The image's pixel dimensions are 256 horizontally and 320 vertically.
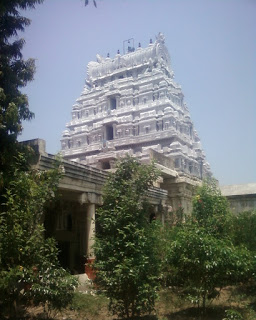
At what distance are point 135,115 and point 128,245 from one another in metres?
43.8

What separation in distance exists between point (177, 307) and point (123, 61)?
1998 inches

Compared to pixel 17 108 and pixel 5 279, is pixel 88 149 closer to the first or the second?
pixel 17 108

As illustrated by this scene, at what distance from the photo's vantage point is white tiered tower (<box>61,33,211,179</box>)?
47031 millimetres

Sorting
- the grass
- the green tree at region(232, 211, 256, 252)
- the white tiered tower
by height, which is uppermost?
the white tiered tower

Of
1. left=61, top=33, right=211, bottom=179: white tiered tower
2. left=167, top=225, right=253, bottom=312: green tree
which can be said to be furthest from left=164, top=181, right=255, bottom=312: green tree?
left=61, top=33, right=211, bottom=179: white tiered tower

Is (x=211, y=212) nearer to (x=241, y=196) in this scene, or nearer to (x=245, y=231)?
(x=245, y=231)

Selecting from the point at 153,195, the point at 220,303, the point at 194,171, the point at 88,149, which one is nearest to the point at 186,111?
the point at 194,171

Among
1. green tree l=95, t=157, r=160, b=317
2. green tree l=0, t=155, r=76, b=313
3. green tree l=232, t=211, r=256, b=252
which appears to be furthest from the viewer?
green tree l=232, t=211, r=256, b=252

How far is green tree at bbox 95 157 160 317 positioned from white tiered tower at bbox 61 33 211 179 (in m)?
35.0

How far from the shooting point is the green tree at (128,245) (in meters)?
8.21

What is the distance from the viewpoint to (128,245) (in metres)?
8.19

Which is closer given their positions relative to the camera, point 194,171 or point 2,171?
point 2,171

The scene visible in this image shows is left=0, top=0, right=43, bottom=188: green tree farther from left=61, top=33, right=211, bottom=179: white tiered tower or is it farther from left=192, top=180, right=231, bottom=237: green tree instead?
left=61, top=33, right=211, bottom=179: white tiered tower

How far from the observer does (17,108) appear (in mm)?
9969
